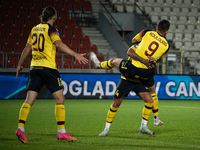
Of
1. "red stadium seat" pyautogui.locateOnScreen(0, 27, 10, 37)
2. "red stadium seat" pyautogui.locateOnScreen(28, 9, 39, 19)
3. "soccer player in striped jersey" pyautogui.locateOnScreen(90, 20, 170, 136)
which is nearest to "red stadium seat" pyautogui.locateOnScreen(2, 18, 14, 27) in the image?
"red stadium seat" pyautogui.locateOnScreen(0, 27, 10, 37)

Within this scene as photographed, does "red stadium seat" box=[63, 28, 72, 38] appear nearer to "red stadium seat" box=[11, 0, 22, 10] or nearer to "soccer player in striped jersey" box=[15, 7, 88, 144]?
"red stadium seat" box=[11, 0, 22, 10]

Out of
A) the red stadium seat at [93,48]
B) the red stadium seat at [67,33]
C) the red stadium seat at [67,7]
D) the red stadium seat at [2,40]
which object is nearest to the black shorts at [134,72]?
the red stadium seat at [93,48]

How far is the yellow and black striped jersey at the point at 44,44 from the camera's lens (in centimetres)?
471

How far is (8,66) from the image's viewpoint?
15180 mm

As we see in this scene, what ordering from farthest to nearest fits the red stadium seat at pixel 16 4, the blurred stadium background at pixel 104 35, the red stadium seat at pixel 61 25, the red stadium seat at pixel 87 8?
the red stadium seat at pixel 87 8, the red stadium seat at pixel 16 4, the red stadium seat at pixel 61 25, the blurred stadium background at pixel 104 35

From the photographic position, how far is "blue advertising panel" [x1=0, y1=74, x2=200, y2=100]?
551 inches

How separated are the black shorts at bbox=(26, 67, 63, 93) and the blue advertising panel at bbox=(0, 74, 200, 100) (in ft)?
30.8

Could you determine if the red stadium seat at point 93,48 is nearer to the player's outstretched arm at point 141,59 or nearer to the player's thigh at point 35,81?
the player's outstretched arm at point 141,59

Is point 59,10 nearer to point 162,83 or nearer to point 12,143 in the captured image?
point 162,83

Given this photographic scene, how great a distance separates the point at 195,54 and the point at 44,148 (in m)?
16.2

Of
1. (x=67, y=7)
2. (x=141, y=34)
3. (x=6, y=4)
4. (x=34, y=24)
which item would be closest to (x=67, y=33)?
(x=34, y=24)

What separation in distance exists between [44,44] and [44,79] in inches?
21.2

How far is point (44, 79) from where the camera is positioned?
476cm

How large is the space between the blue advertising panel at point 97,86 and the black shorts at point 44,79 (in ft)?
30.8
